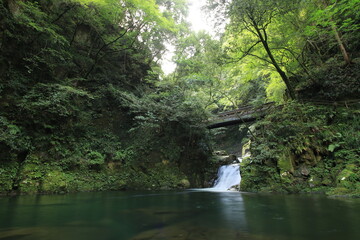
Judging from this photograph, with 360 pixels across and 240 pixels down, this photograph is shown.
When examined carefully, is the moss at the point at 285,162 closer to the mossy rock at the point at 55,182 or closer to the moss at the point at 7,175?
the mossy rock at the point at 55,182

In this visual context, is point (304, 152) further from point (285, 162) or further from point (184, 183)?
point (184, 183)

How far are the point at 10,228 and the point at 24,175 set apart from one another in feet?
22.3

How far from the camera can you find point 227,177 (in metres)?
14.7

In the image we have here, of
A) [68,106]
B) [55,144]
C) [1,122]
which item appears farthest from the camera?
[68,106]

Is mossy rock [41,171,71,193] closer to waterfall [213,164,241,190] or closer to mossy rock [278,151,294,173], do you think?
waterfall [213,164,241,190]

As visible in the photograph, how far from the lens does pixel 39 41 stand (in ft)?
36.1

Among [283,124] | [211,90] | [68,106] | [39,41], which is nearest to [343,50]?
[283,124]

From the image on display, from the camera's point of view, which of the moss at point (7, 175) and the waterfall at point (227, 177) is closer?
the moss at point (7, 175)

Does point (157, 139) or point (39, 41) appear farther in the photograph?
point (157, 139)

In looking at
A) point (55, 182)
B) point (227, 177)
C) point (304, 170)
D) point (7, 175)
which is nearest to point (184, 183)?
point (227, 177)

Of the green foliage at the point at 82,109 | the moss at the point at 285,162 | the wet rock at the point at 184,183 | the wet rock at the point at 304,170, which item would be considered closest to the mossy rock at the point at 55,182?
the green foliage at the point at 82,109

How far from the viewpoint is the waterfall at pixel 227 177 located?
13800mm

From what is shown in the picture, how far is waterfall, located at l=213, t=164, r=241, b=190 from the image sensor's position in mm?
13800

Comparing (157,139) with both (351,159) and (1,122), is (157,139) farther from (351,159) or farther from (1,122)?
(351,159)
